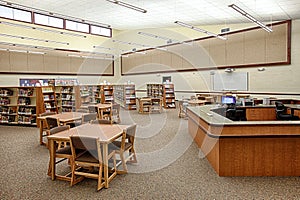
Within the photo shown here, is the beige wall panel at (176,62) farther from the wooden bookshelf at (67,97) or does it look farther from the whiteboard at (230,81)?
the wooden bookshelf at (67,97)

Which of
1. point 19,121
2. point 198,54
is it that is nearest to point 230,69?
point 198,54

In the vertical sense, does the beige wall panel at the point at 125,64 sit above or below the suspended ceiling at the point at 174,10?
below

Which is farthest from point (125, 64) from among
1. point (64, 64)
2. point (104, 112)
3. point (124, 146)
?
point (124, 146)

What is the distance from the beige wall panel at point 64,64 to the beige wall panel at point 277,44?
12319mm

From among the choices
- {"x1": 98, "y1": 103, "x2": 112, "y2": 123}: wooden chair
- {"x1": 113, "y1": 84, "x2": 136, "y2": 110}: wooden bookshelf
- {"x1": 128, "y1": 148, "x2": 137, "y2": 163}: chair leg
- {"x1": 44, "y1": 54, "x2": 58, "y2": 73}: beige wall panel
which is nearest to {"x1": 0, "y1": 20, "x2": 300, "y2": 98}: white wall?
{"x1": 44, "y1": 54, "x2": 58, "y2": 73}: beige wall panel

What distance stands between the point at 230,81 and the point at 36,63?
11.6 metres

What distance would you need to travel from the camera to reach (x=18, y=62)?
13.4m

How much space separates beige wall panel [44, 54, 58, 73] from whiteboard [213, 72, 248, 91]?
1019cm

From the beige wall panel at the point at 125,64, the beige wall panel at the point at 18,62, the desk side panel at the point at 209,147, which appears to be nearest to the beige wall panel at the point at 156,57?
the beige wall panel at the point at 125,64

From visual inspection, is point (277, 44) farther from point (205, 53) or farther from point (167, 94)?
point (167, 94)

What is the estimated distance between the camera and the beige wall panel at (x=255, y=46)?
11.5 meters

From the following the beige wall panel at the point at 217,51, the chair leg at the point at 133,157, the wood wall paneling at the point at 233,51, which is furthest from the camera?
the beige wall panel at the point at 217,51

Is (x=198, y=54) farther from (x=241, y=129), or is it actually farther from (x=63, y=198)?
(x=63, y=198)

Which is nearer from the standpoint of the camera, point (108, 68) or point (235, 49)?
point (235, 49)
